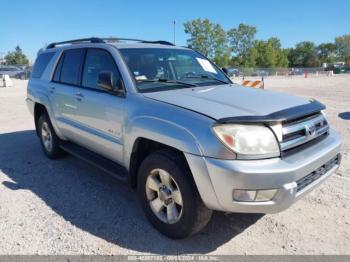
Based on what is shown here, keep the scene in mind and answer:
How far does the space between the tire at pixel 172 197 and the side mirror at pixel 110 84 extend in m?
0.89

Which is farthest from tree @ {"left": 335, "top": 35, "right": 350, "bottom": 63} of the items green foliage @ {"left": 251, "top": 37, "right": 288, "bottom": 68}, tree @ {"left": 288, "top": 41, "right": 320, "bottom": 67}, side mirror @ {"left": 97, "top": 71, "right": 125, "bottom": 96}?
side mirror @ {"left": 97, "top": 71, "right": 125, "bottom": 96}

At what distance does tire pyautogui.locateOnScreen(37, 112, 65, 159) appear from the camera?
5.56 metres

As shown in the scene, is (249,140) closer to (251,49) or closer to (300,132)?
(300,132)

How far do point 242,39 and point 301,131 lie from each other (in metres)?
92.3

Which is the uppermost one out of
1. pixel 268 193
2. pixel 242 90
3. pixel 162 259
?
pixel 242 90

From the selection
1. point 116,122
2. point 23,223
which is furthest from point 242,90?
point 23,223

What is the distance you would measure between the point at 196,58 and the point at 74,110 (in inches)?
72.7

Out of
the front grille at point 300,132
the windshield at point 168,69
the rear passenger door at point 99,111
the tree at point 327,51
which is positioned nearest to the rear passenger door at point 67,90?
the rear passenger door at point 99,111

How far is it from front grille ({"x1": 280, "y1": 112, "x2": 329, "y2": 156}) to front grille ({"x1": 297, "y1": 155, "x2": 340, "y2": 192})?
26 centimetres

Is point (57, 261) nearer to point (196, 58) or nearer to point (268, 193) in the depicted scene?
point (268, 193)

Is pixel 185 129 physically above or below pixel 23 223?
above

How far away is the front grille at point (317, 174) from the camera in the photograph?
285 centimetres

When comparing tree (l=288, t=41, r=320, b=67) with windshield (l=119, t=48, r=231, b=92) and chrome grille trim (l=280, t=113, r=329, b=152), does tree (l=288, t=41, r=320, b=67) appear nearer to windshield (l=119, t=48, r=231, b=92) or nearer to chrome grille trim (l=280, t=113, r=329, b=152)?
windshield (l=119, t=48, r=231, b=92)

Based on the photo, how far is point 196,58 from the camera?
471 centimetres
